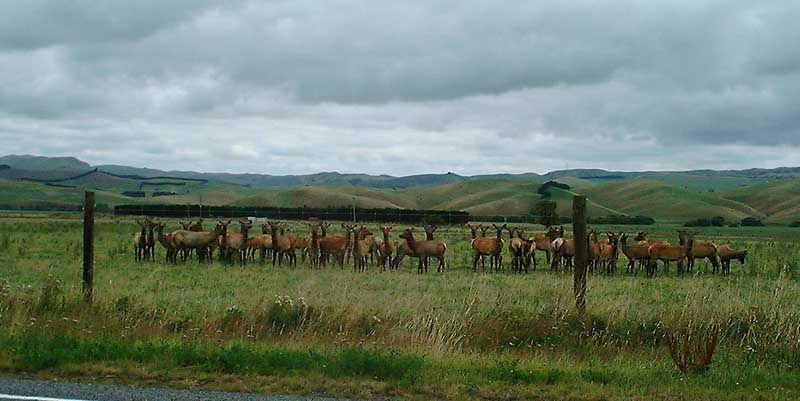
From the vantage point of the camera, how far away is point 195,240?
31797mm

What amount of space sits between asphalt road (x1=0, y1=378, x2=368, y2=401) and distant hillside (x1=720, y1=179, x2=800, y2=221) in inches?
5713

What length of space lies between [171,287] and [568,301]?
12468 mm

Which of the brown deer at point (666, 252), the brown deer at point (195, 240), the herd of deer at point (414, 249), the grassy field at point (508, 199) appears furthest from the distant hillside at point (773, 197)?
the brown deer at point (195, 240)

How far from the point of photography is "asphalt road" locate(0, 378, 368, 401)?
8.30 m

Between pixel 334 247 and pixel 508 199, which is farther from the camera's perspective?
pixel 508 199

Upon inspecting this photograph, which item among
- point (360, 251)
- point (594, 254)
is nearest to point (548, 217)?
point (594, 254)

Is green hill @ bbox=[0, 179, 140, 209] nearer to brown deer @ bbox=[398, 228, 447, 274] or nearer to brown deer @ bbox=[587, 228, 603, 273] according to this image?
brown deer @ bbox=[398, 228, 447, 274]

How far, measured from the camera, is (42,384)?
8.92 m

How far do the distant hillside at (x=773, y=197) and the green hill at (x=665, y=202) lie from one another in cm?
421

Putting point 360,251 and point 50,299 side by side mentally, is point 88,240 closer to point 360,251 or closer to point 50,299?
point 50,299

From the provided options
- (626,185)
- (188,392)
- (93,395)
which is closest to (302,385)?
(188,392)

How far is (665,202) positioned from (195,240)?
468 feet

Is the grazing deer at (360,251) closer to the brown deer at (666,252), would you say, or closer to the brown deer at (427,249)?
the brown deer at (427,249)

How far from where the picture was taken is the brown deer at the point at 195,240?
31500 millimetres
